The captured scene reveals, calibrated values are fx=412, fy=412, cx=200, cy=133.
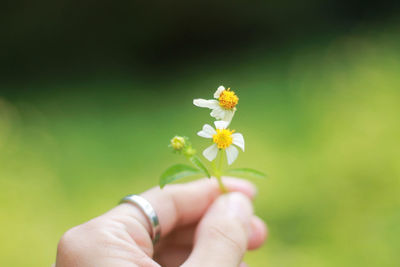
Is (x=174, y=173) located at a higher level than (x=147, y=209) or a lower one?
higher

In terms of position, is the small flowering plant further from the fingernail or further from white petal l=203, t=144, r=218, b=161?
the fingernail

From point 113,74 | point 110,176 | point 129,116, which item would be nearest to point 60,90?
point 113,74

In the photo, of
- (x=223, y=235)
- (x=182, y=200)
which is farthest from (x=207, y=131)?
(x=182, y=200)

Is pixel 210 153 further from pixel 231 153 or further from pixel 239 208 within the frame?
pixel 239 208

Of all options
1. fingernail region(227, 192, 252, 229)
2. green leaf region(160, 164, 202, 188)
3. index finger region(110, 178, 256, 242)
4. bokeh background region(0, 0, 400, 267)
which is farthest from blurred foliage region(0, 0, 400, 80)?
green leaf region(160, 164, 202, 188)

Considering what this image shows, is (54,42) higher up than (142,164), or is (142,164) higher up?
(54,42)

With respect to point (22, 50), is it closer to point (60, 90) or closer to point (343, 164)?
point (60, 90)

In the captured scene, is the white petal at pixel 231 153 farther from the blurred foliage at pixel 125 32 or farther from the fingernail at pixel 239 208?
the blurred foliage at pixel 125 32
